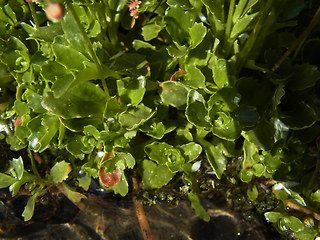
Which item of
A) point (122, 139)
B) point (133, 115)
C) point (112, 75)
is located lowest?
point (122, 139)

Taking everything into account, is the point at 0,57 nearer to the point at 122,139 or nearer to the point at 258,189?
the point at 122,139

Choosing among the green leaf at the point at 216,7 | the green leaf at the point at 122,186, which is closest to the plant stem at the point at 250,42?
the green leaf at the point at 216,7

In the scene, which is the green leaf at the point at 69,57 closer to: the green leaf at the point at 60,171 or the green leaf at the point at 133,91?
the green leaf at the point at 133,91

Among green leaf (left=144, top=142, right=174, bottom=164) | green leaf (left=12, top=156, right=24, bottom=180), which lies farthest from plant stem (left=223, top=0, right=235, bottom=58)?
green leaf (left=12, top=156, right=24, bottom=180)

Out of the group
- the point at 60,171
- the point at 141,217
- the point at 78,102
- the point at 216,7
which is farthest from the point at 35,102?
the point at 216,7

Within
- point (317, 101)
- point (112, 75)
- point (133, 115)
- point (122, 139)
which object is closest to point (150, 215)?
point (122, 139)

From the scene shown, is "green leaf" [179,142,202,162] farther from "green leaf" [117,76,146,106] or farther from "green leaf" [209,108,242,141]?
"green leaf" [117,76,146,106]

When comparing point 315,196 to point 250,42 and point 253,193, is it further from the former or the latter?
point 250,42
